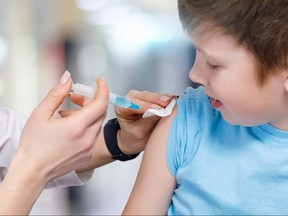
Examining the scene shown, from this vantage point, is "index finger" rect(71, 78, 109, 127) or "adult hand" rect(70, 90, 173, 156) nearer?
"index finger" rect(71, 78, 109, 127)

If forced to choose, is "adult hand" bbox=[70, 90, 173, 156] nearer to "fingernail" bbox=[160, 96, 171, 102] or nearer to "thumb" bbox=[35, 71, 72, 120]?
"fingernail" bbox=[160, 96, 171, 102]

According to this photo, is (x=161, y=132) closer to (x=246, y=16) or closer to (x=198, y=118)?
(x=198, y=118)

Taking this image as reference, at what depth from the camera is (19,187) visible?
94cm

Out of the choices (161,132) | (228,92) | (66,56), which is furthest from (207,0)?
(66,56)

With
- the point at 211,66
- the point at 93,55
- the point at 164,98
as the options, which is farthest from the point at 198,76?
the point at 93,55

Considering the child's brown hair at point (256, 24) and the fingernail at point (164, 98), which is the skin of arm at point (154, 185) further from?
the child's brown hair at point (256, 24)

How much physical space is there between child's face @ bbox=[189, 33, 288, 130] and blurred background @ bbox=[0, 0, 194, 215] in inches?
74.9

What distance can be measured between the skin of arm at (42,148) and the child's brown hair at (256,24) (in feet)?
0.90

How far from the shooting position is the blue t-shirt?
1043mm

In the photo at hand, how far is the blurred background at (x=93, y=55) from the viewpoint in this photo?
117 inches

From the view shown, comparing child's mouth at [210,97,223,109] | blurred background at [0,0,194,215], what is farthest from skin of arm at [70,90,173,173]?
blurred background at [0,0,194,215]

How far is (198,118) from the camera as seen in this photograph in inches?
44.4

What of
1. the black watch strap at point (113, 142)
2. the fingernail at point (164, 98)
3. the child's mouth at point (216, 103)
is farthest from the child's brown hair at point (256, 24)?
the black watch strap at point (113, 142)

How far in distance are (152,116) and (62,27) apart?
2.01 metres
